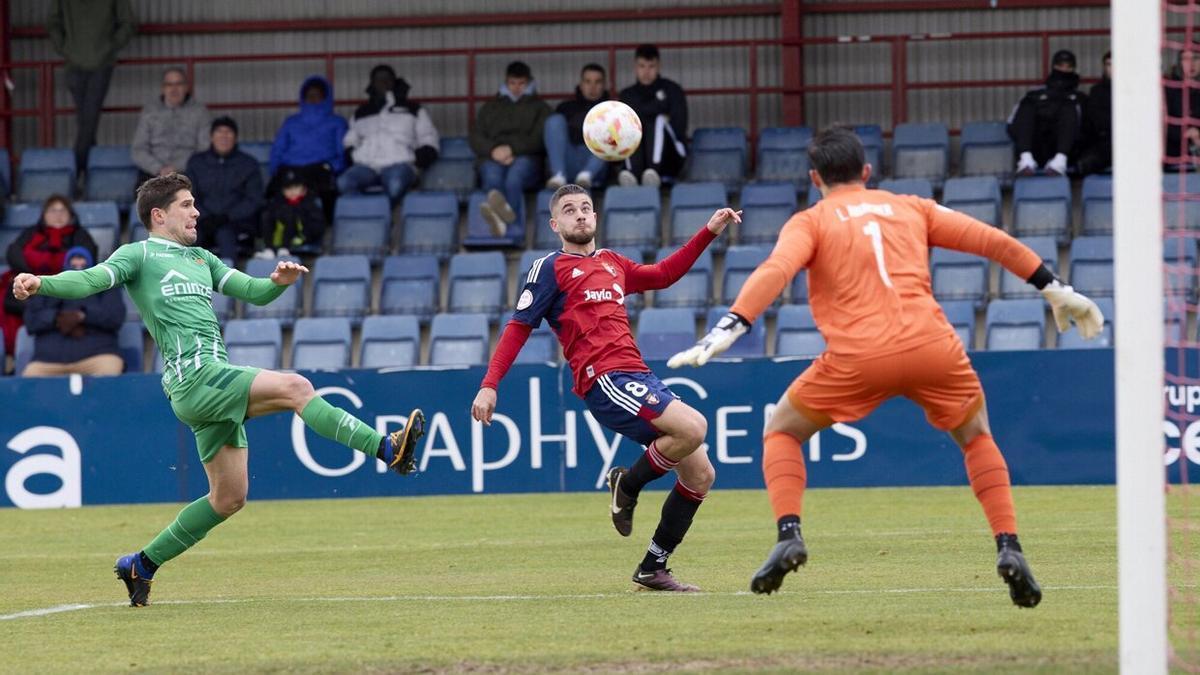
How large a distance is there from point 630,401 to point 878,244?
228cm

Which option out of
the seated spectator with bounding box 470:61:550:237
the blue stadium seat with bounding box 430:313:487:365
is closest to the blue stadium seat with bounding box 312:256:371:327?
the blue stadium seat with bounding box 430:313:487:365

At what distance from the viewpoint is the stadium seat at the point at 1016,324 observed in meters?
17.6

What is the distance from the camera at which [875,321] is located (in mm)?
6922

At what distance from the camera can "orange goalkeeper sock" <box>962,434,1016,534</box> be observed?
7066mm

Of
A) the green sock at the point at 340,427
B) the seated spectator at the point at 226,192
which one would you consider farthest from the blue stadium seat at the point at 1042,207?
the green sock at the point at 340,427

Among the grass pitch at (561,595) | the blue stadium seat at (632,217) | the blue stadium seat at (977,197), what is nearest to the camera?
the grass pitch at (561,595)

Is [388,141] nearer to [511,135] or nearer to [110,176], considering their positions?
[511,135]

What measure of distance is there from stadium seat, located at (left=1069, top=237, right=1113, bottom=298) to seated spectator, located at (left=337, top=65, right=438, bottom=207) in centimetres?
751

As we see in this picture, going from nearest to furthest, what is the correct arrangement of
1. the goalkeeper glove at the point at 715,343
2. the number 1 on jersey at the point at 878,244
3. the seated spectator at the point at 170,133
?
the goalkeeper glove at the point at 715,343
the number 1 on jersey at the point at 878,244
the seated spectator at the point at 170,133

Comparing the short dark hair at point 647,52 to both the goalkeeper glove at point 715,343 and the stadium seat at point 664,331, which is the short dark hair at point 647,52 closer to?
the stadium seat at point 664,331

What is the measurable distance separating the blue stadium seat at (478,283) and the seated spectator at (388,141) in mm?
1810

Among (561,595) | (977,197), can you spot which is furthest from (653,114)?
(561,595)

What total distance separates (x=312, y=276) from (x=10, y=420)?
4466 mm

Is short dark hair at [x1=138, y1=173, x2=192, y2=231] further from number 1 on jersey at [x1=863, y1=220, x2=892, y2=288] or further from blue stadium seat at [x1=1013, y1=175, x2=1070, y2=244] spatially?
blue stadium seat at [x1=1013, y1=175, x2=1070, y2=244]
